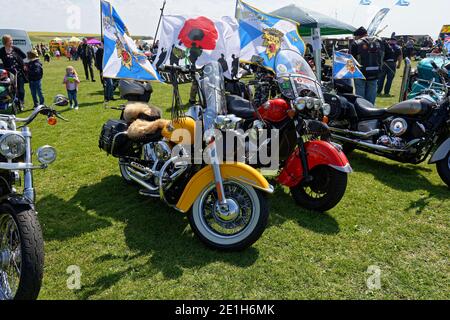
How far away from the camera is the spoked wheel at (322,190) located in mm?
3869

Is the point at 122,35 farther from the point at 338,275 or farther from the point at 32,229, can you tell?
the point at 338,275

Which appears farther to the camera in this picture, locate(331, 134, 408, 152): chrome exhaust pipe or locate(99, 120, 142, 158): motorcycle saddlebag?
locate(331, 134, 408, 152): chrome exhaust pipe

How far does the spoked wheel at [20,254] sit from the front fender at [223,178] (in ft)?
4.11

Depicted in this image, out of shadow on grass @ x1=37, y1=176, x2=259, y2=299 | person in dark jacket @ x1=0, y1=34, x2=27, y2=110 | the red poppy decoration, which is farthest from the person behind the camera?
person in dark jacket @ x1=0, y1=34, x2=27, y2=110

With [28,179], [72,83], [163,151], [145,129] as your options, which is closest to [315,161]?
[163,151]

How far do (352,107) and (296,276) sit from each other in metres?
3.62

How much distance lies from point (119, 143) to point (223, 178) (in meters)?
1.80

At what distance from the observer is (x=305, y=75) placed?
4.28m

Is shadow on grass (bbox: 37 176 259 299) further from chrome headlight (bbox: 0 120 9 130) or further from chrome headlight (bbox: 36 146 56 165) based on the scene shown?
chrome headlight (bbox: 0 120 9 130)

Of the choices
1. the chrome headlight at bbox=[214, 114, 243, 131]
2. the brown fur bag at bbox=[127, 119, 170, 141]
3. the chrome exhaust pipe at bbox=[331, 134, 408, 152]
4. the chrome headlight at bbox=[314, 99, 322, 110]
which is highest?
the chrome headlight at bbox=[314, 99, 322, 110]

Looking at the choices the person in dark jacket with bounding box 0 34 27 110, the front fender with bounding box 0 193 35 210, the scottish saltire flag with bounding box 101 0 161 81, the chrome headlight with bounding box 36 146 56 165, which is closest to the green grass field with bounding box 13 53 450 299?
the front fender with bounding box 0 193 35 210

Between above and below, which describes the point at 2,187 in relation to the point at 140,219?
above

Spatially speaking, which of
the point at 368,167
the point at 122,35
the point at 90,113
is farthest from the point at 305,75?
the point at 90,113

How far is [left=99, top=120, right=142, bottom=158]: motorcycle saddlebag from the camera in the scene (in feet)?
14.3
